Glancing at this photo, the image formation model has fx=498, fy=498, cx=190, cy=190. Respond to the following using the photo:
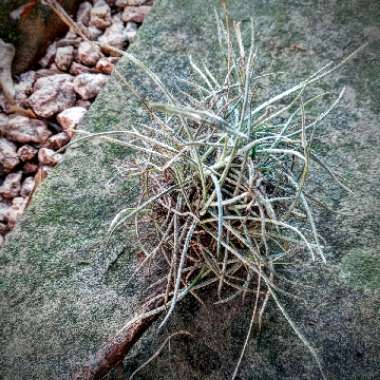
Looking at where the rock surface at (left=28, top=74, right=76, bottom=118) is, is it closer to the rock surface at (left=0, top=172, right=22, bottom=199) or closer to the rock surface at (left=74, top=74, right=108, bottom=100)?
the rock surface at (left=74, top=74, right=108, bottom=100)

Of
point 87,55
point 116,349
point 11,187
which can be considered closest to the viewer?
point 116,349

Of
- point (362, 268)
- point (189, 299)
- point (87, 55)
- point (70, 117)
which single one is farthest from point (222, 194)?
point (87, 55)

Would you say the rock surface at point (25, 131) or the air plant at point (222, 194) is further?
the rock surface at point (25, 131)

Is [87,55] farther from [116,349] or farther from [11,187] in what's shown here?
[116,349]

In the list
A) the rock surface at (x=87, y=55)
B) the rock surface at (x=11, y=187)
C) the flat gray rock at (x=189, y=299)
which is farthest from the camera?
the rock surface at (x=87, y=55)

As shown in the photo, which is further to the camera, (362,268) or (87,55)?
(87,55)

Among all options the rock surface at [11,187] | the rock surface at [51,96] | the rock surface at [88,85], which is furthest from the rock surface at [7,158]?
the rock surface at [88,85]

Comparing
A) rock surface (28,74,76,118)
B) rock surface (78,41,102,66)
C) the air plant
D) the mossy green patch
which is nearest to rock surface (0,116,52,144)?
rock surface (28,74,76,118)

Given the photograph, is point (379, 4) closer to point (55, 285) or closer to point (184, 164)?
point (184, 164)

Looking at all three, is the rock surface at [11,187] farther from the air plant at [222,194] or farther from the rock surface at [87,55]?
the air plant at [222,194]
